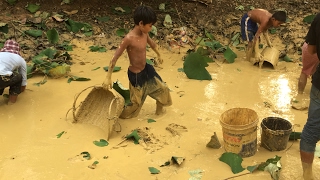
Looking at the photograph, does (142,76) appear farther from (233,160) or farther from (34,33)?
(34,33)

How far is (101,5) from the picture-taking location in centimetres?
877

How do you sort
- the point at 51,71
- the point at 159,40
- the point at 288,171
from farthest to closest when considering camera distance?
the point at 159,40
the point at 51,71
the point at 288,171

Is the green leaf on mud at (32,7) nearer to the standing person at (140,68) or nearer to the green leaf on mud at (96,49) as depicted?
the green leaf on mud at (96,49)

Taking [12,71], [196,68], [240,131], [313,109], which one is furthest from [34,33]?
[313,109]

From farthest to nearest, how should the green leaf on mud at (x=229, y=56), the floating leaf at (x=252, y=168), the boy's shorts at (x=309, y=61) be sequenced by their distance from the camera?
the green leaf on mud at (x=229, y=56) < the boy's shorts at (x=309, y=61) < the floating leaf at (x=252, y=168)

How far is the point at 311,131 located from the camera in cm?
329

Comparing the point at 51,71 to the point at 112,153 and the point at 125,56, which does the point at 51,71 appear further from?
the point at 112,153

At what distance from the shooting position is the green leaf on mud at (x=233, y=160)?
3.84m

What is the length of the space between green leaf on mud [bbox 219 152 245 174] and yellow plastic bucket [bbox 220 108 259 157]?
0.10 metres

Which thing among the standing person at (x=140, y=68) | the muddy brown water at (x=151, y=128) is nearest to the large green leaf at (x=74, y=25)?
the muddy brown water at (x=151, y=128)

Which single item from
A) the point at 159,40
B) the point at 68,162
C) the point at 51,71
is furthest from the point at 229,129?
the point at 159,40

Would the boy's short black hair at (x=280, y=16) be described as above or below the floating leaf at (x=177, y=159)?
above

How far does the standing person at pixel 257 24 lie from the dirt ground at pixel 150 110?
11.1 inches

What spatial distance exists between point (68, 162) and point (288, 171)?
6.98 ft
